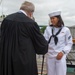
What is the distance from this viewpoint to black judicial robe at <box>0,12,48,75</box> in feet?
16.3

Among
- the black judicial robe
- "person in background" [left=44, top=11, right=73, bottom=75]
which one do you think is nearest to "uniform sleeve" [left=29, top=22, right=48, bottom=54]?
the black judicial robe

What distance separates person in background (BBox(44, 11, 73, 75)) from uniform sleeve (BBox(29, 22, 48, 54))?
766mm

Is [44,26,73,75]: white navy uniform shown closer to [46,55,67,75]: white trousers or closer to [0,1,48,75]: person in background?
[46,55,67,75]: white trousers

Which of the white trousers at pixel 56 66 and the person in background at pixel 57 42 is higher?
the person in background at pixel 57 42

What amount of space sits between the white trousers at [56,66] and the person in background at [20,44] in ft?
2.81

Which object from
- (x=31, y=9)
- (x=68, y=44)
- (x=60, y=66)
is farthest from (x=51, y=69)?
(x=31, y=9)

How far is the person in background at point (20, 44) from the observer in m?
4.98

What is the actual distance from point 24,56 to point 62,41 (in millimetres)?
1148

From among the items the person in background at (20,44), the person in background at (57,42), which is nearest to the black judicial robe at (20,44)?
the person in background at (20,44)

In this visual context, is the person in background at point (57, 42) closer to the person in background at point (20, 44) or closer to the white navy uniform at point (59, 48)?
the white navy uniform at point (59, 48)

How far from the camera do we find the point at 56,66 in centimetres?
595

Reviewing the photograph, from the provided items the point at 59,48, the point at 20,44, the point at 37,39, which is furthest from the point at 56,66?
the point at 20,44

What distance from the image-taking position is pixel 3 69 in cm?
511

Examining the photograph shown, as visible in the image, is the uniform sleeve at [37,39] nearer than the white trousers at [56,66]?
Yes
